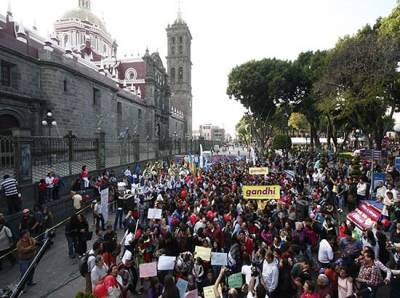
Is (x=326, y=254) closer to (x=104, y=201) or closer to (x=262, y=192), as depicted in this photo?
(x=262, y=192)

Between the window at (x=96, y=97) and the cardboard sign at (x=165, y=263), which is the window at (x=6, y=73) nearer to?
the window at (x=96, y=97)

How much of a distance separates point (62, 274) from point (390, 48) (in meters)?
22.7

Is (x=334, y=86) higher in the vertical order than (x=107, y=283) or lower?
higher

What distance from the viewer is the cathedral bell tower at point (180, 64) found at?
83.8 meters

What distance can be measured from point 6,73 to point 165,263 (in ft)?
62.4

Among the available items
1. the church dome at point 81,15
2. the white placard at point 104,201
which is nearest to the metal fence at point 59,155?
the white placard at point 104,201

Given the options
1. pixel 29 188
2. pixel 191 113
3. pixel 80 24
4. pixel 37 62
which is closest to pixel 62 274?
pixel 29 188

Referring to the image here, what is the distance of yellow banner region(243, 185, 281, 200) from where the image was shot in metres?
11.9

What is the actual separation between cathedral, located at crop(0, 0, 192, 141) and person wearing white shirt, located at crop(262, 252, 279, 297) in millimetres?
11055

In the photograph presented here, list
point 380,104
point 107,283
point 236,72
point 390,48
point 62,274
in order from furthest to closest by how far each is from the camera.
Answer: point 236,72, point 380,104, point 390,48, point 62,274, point 107,283

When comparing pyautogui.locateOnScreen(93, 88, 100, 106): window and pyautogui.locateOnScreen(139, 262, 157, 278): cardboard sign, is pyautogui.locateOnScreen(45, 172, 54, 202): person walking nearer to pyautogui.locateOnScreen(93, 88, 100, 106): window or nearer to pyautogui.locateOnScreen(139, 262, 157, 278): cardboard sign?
pyautogui.locateOnScreen(139, 262, 157, 278): cardboard sign

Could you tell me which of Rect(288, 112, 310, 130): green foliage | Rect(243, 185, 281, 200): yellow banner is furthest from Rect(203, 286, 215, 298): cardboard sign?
Rect(288, 112, 310, 130): green foliage

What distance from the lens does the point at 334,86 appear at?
26688 mm

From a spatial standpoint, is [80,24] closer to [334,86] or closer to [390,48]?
[334,86]
